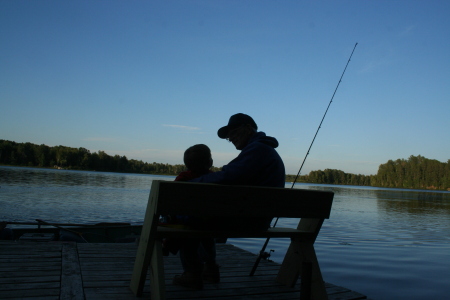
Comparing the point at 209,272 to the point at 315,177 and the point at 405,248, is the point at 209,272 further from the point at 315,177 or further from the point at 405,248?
the point at 315,177

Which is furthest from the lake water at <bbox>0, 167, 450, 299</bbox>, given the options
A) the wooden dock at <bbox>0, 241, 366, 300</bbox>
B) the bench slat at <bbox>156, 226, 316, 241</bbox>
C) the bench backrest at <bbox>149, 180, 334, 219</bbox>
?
the bench backrest at <bbox>149, 180, 334, 219</bbox>

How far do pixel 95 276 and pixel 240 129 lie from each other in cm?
201

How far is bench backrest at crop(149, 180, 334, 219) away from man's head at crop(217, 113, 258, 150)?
775 mm

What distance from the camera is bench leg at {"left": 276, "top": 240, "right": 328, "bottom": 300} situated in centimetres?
334

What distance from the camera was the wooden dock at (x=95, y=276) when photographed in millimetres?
3262

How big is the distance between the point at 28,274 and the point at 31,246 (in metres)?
1.62

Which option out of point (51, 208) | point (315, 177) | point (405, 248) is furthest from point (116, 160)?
point (405, 248)

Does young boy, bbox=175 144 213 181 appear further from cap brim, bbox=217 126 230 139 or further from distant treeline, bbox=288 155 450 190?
distant treeline, bbox=288 155 450 190

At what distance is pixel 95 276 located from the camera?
3.79 metres

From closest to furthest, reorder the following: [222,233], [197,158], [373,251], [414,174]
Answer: [222,233] < [197,158] < [373,251] < [414,174]

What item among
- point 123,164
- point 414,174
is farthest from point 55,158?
point 414,174

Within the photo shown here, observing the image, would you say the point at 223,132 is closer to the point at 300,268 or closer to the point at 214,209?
the point at 214,209

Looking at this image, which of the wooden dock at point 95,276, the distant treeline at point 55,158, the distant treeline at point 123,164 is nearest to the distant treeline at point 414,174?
the distant treeline at point 123,164

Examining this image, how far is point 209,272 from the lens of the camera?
3.88 metres
